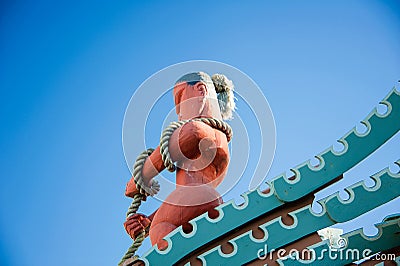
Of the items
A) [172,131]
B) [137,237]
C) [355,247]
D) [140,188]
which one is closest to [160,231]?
[137,237]

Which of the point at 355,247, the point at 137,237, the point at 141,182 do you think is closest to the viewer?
the point at 355,247

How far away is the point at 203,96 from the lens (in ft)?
18.6

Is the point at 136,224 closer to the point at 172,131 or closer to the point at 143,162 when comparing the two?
the point at 143,162

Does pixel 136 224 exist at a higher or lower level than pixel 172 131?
lower

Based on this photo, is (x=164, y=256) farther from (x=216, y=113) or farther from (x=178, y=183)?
(x=216, y=113)

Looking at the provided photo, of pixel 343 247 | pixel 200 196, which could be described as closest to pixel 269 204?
pixel 343 247

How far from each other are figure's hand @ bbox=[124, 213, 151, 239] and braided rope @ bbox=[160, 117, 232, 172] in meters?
0.51

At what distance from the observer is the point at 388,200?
3842 mm

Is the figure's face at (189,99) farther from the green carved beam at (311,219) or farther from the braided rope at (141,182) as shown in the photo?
the green carved beam at (311,219)

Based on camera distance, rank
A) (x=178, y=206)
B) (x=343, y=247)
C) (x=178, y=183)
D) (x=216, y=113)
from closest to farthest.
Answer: (x=343, y=247) → (x=178, y=206) → (x=178, y=183) → (x=216, y=113)

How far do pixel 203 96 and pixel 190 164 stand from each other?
0.79 metres

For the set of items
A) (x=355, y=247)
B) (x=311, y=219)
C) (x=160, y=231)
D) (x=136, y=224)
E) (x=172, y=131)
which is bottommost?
(x=355, y=247)

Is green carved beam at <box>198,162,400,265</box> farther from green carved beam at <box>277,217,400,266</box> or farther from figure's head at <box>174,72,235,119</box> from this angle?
figure's head at <box>174,72,235,119</box>

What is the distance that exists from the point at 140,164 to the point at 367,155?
2.11m
